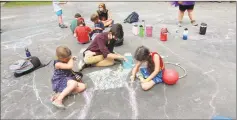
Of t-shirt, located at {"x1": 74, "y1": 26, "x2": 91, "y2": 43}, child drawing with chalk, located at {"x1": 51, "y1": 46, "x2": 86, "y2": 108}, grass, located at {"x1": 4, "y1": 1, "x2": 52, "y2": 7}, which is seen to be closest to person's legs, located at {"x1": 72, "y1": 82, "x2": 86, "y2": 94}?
child drawing with chalk, located at {"x1": 51, "y1": 46, "x2": 86, "y2": 108}

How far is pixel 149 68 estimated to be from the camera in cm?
383

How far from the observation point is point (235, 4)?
9805mm

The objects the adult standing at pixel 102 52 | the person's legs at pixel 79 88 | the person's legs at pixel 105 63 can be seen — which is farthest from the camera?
the person's legs at pixel 105 63

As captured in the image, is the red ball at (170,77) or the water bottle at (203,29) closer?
the red ball at (170,77)

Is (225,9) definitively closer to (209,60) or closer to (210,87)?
(209,60)

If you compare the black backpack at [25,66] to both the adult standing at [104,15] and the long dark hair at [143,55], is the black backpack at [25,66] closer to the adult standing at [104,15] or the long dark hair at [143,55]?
the long dark hair at [143,55]

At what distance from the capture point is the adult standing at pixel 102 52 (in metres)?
4.28

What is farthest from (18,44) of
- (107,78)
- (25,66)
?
(107,78)

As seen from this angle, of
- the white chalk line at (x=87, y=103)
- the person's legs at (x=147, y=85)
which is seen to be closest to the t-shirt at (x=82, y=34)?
the white chalk line at (x=87, y=103)

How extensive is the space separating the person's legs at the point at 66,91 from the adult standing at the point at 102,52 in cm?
98

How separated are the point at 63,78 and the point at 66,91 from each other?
0.25 meters

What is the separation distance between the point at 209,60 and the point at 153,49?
1286 millimetres

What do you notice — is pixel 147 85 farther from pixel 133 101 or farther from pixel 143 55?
pixel 143 55

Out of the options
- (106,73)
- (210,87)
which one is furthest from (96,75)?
(210,87)
